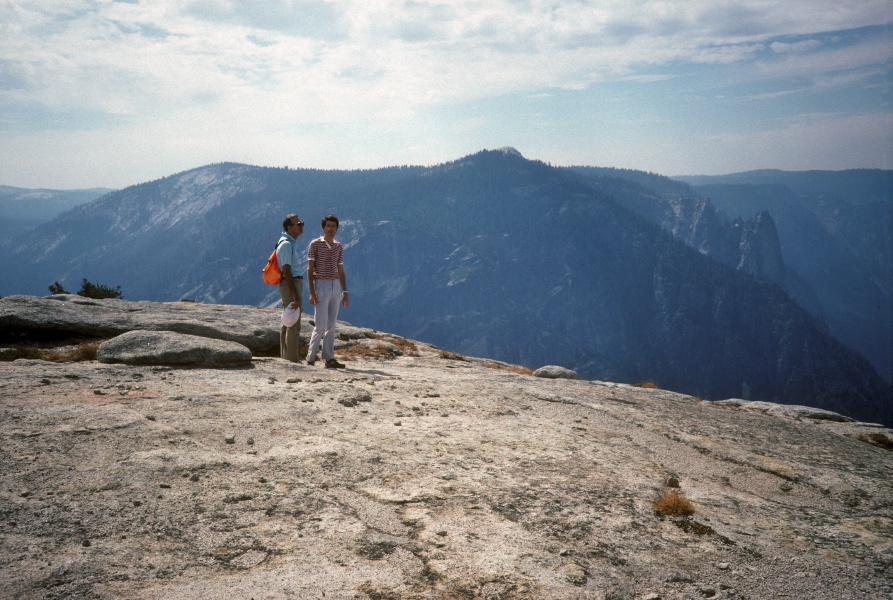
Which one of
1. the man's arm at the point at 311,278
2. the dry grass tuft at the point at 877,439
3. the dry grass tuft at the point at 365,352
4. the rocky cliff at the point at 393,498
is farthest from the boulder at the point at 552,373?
the man's arm at the point at 311,278

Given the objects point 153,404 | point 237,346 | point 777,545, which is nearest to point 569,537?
point 777,545

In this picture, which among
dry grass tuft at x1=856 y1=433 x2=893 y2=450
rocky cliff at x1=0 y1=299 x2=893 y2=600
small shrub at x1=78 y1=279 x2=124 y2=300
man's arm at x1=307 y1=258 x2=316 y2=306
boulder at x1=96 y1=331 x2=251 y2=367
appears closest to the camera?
rocky cliff at x1=0 y1=299 x2=893 y2=600

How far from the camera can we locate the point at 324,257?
1338 cm

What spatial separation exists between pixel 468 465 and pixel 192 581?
3.97m

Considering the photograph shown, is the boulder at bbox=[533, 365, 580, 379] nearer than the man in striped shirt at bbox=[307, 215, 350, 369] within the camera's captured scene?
No

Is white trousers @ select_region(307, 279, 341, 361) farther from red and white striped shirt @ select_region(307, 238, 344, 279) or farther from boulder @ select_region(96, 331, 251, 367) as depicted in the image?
boulder @ select_region(96, 331, 251, 367)

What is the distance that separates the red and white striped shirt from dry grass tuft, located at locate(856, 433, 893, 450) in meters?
14.4

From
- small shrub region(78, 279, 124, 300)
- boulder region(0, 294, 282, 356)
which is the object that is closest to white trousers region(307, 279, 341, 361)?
boulder region(0, 294, 282, 356)

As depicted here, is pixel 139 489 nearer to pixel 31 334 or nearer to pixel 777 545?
pixel 777 545

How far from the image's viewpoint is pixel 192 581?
4.54 meters

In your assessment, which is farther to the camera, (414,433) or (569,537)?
(414,433)

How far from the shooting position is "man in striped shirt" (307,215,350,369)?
1330 cm

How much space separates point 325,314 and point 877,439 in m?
14.8

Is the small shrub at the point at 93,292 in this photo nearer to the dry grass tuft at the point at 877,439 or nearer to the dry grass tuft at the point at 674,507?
the dry grass tuft at the point at 674,507
